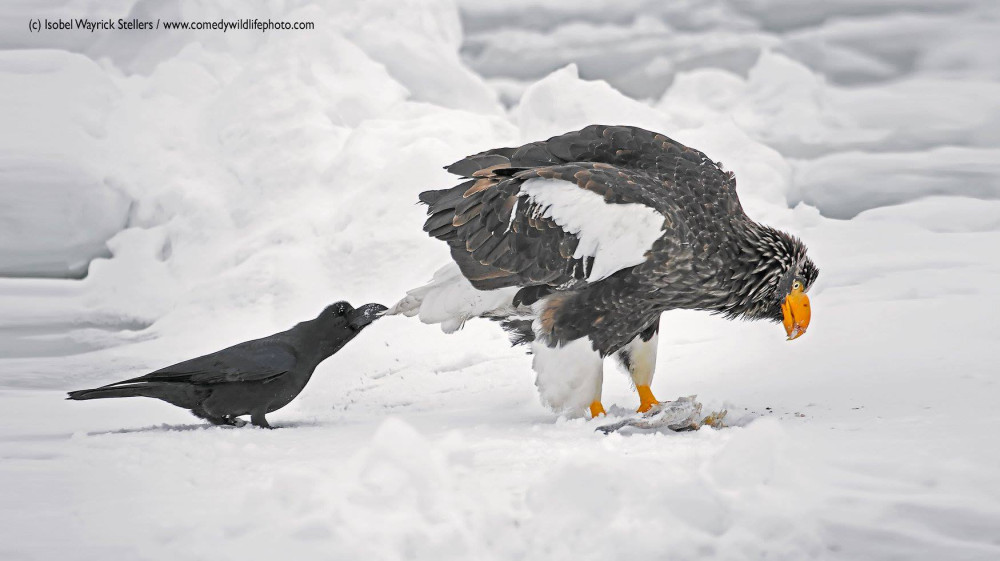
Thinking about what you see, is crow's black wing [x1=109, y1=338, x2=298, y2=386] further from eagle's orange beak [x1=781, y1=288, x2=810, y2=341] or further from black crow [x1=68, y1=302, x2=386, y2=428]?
eagle's orange beak [x1=781, y1=288, x2=810, y2=341]

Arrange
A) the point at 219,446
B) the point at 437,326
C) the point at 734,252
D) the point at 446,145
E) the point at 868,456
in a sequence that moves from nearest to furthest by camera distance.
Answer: the point at 868,456 < the point at 219,446 < the point at 734,252 < the point at 437,326 < the point at 446,145

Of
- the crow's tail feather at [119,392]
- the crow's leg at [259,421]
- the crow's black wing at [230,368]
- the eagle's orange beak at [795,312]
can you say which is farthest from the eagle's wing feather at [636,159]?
the crow's tail feather at [119,392]

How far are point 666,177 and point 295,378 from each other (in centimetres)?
208

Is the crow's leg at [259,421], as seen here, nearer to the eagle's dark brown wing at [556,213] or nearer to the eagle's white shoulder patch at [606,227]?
the eagle's dark brown wing at [556,213]

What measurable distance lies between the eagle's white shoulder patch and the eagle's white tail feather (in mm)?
473

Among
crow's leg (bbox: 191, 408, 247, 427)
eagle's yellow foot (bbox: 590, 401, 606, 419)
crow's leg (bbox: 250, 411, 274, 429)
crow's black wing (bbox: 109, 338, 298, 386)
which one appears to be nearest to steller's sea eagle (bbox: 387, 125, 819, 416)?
eagle's yellow foot (bbox: 590, 401, 606, 419)

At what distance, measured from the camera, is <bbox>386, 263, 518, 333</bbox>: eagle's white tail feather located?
5105 millimetres

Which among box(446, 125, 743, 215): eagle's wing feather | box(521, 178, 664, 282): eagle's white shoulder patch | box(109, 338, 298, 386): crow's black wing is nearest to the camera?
box(521, 178, 664, 282): eagle's white shoulder patch

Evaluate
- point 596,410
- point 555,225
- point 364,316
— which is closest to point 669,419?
point 596,410

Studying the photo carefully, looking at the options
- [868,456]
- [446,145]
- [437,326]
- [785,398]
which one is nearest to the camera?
[868,456]

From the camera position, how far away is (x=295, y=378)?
5.07 meters

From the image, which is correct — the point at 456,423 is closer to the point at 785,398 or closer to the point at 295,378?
the point at 295,378

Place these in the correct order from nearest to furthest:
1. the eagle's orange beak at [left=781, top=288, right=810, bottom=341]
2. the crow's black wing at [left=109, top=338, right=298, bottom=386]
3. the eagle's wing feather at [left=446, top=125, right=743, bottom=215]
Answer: the crow's black wing at [left=109, top=338, right=298, bottom=386], the eagle's wing feather at [left=446, top=125, right=743, bottom=215], the eagle's orange beak at [left=781, top=288, right=810, bottom=341]

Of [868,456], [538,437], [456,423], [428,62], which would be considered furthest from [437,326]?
[428,62]
